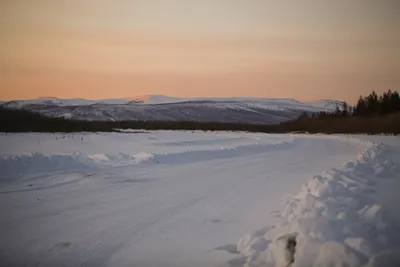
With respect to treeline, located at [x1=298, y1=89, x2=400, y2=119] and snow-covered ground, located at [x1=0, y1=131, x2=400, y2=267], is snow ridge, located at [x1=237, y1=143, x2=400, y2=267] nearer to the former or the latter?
snow-covered ground, located at [x1=0, y1=131, x2=400, y2=267]

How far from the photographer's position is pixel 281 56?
3.29 metres

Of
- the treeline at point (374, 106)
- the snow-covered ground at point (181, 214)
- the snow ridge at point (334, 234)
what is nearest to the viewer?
the snow ridge at point (334, 234)

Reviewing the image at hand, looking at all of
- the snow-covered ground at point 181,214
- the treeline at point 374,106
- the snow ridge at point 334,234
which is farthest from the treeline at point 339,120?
the snow ridge at point 334,234

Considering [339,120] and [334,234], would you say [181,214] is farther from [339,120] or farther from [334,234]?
[339,120]

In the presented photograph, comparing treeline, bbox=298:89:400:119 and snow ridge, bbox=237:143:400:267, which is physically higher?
treeline, bbox=298:89:400:119

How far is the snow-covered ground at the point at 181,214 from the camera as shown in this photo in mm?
2383

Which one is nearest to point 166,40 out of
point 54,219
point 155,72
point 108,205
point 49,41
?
point 155,72

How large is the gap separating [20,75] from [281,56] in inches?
91.0

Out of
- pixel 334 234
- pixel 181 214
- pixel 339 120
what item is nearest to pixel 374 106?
pixel 339 120

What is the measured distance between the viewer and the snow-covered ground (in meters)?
2.38

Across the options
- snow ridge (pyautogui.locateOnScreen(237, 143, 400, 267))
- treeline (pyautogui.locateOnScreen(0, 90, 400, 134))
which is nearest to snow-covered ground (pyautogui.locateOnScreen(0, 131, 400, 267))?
snow ridge (pyautogui.locateOnScreen(237, 143, 400, 267))

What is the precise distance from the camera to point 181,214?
126 inches

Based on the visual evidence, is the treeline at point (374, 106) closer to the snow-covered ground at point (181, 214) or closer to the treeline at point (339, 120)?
the treeline at point (339, 120)

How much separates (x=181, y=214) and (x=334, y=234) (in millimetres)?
1313
